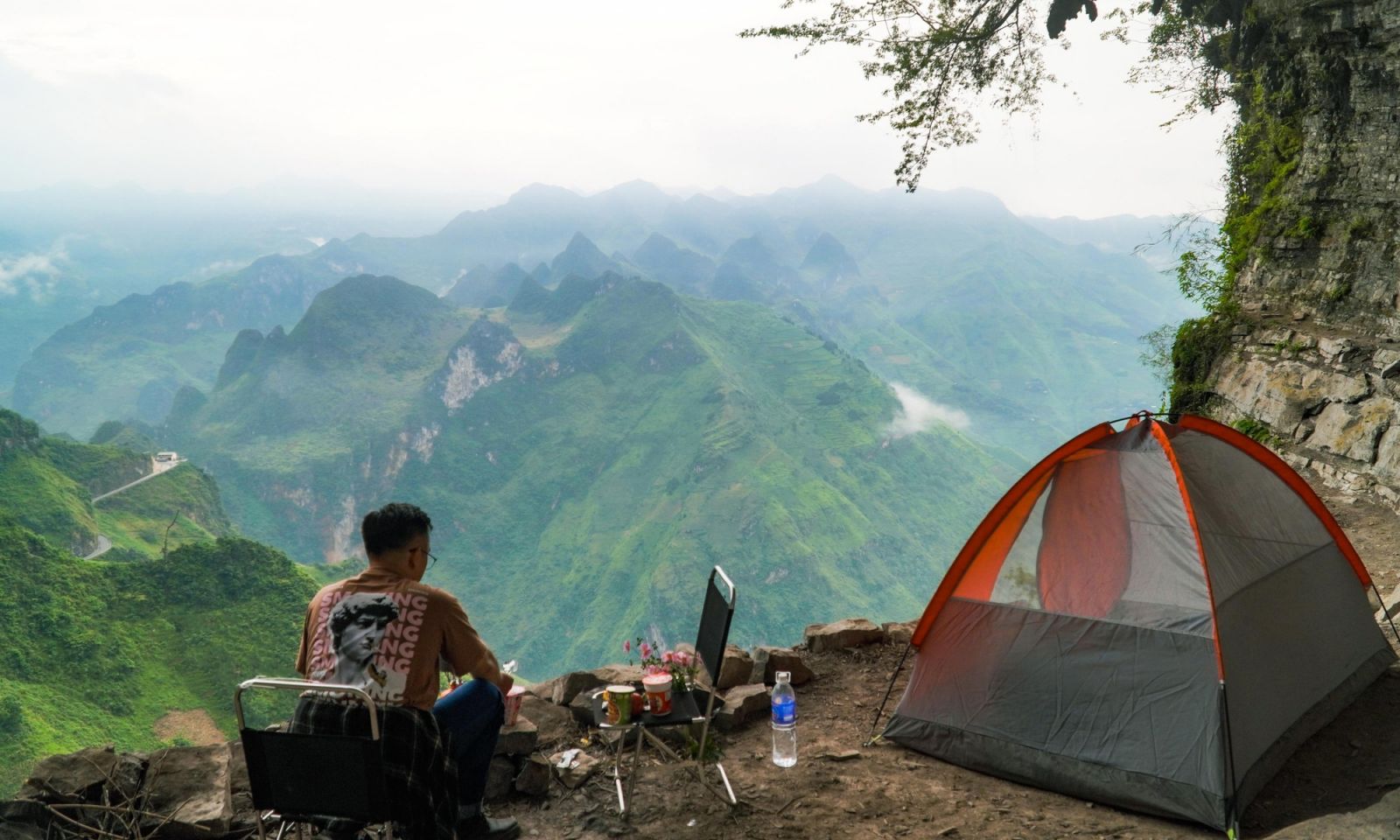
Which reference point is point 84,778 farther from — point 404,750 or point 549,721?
point 549,721

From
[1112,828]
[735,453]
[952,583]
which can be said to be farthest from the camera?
[735,453]

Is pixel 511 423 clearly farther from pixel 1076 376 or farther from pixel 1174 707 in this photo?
pixel 1076 376

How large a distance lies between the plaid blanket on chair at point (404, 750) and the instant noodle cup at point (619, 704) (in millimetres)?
944

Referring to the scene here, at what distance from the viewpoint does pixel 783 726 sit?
4.54 meters

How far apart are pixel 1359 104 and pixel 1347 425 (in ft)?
10.7

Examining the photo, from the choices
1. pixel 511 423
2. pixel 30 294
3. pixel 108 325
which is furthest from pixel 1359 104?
pixel 30 294

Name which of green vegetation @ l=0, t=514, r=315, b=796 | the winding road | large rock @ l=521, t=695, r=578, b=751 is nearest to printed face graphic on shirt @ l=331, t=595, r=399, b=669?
large rock @ l=521, t=695, r=578, b=751

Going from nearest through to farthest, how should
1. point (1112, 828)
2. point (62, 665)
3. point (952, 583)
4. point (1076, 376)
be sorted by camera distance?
point (1112, 828)
point (952, 583)
point (62, 665)
point (1076, 376)

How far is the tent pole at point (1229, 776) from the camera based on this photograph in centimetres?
354

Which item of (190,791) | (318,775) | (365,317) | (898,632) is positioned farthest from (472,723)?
(365,317)

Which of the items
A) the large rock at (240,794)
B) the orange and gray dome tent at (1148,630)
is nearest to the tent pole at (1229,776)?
the orange and gray dome tent at (1148,630)

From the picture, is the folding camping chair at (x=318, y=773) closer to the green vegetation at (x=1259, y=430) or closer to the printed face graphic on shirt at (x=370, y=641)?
the printed face graphic on shirt at (x=370, y=641)

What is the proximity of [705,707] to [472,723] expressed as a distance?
1.24 metres

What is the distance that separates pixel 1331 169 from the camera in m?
8.73
